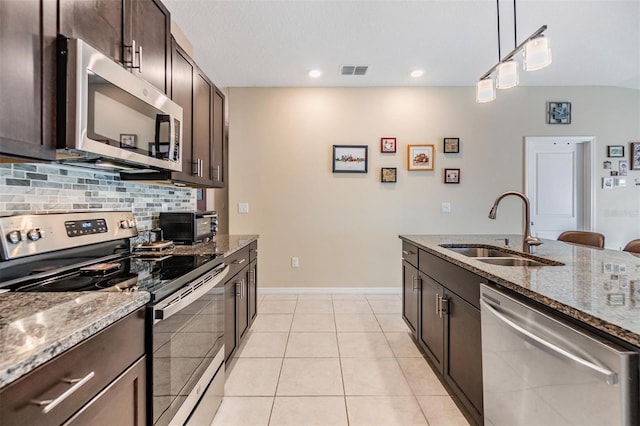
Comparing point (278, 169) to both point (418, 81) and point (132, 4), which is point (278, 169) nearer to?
point (418, 81)

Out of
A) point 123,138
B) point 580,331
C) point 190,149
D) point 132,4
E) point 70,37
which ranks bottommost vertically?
point 580,331

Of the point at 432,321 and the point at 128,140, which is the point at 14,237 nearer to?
the point at 128,140

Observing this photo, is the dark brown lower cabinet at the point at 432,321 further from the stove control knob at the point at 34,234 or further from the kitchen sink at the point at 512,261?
the stove control knob at the point at 34,234

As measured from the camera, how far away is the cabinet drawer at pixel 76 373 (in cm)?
54

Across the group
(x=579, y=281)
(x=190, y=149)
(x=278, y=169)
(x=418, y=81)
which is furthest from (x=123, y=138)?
(x=418, y=81)

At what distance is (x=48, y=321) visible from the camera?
72 cm

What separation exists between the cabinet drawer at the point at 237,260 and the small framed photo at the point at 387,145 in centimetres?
236

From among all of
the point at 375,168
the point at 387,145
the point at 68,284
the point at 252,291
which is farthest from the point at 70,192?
the point at 387,145

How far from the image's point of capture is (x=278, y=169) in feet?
12.7

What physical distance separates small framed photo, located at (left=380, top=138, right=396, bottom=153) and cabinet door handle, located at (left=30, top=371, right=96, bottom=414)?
12.0ft

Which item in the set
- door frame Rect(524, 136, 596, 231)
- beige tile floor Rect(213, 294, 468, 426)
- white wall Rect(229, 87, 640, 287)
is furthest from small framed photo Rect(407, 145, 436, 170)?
beige tile floor Rect(213, 294, 468, 426)

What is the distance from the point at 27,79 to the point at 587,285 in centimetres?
198

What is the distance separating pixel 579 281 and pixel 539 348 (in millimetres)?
327

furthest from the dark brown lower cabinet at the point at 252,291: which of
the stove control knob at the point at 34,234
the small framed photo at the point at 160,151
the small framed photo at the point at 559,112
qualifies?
the small framed photo at the point at 559,112
